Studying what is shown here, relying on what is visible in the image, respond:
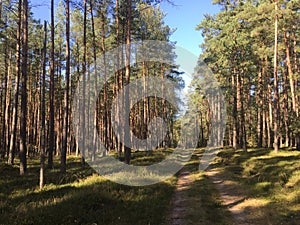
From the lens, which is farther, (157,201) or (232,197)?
(232,197)

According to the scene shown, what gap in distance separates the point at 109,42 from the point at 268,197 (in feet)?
69.3

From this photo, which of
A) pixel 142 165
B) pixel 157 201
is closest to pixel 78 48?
pixel 142 165

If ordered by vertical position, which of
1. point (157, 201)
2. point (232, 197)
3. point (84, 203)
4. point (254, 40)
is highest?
point (254, 40)

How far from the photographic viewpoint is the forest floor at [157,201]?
7.37 m

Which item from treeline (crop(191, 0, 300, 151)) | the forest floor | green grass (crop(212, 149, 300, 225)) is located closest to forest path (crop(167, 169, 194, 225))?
the forest floor

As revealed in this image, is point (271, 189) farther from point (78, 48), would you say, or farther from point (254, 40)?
point (78, 48)

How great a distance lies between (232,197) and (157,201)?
11.0 ft

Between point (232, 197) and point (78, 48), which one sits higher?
point (78, 48)

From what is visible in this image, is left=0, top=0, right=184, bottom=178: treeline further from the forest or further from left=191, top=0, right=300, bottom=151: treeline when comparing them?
left=191, top=0, right=300, bottom=151: treeline

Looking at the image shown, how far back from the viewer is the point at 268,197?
10.0m

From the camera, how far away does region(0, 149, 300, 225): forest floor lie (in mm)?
7371

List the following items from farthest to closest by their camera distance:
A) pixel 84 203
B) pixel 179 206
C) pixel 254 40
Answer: pixel 254 40
pixel 179 206
pixel 84 203

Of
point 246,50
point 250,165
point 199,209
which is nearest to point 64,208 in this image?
point 199,209

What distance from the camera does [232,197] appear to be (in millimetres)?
10586
